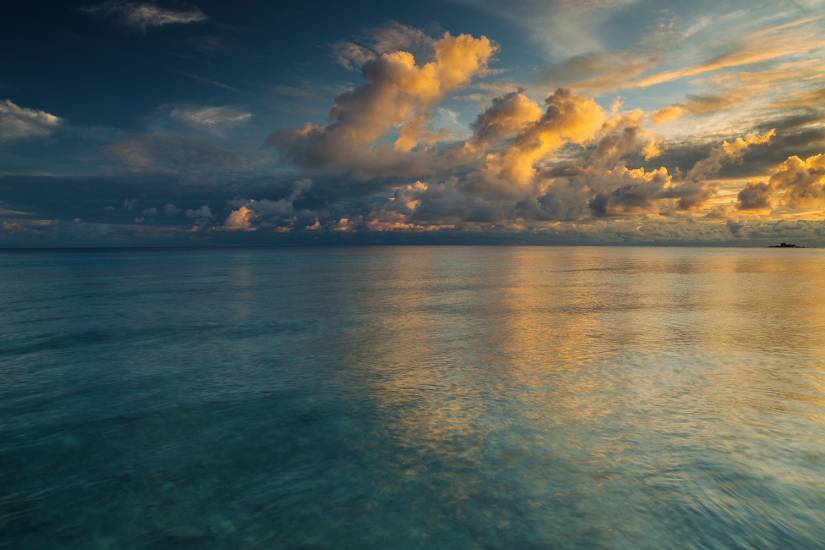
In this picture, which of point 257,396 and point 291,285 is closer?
point 257,396

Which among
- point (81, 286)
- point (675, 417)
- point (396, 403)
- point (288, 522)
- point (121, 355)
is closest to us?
point (288, 522)

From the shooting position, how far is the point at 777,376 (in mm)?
21984

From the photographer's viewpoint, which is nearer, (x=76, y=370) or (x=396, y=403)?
(x=396, y=403)

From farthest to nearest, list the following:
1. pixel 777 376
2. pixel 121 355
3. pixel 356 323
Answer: pixel 356 323 → pixel 121 355 → pixel 777 376

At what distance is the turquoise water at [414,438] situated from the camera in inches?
424

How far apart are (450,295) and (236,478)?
45.3 m

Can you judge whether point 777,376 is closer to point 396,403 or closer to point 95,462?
point 396,403

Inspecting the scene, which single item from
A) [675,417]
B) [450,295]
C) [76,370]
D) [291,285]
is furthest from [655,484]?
[291,285]

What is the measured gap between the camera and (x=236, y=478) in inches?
507

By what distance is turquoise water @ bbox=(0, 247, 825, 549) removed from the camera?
1076 centimetres

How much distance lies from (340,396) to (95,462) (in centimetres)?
852

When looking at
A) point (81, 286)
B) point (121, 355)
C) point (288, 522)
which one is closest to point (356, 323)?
point (121, 355)

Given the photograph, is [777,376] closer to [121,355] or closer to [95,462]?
[95,462]

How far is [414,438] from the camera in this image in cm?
1542
